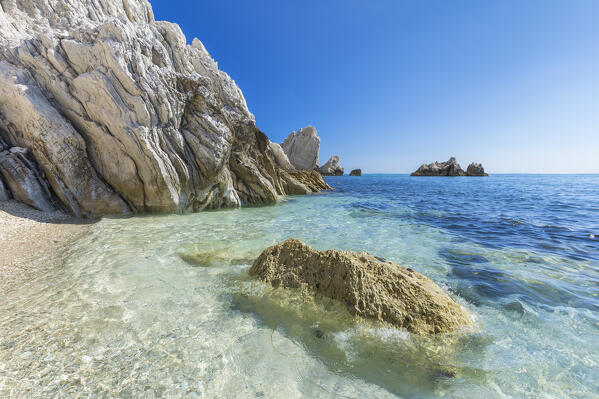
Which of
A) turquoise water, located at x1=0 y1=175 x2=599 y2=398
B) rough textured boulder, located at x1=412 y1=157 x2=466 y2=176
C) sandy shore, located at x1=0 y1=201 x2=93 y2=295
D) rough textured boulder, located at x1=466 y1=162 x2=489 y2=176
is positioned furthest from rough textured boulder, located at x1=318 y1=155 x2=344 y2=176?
turquoise water, located at x1=0 y1=175 x2=599 y2=398

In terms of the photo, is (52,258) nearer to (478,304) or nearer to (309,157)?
(478,304)

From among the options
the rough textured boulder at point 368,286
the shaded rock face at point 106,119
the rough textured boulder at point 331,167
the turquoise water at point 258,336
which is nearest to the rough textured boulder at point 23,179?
the shaded rock face at point 106,119

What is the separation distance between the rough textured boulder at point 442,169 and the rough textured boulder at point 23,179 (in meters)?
106

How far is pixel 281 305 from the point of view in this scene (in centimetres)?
432

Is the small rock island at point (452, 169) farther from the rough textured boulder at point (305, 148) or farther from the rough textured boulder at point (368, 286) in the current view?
the rough textured boulder at point (368, 286)

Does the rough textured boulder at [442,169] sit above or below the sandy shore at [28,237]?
above

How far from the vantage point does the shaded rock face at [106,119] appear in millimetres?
10305

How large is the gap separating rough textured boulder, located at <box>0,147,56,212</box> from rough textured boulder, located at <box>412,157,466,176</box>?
106m

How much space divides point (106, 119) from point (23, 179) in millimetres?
3788

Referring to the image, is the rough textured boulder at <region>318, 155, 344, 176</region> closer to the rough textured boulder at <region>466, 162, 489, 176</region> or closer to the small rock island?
the small rock island

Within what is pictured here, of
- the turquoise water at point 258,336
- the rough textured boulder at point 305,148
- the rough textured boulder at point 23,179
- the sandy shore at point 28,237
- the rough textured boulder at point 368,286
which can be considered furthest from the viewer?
the rough textured boulder at point 305,148

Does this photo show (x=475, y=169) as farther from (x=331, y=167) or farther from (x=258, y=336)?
(x=258, y=336)

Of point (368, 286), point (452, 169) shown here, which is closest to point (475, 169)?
point (452, 169)

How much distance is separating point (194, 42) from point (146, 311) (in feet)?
149
